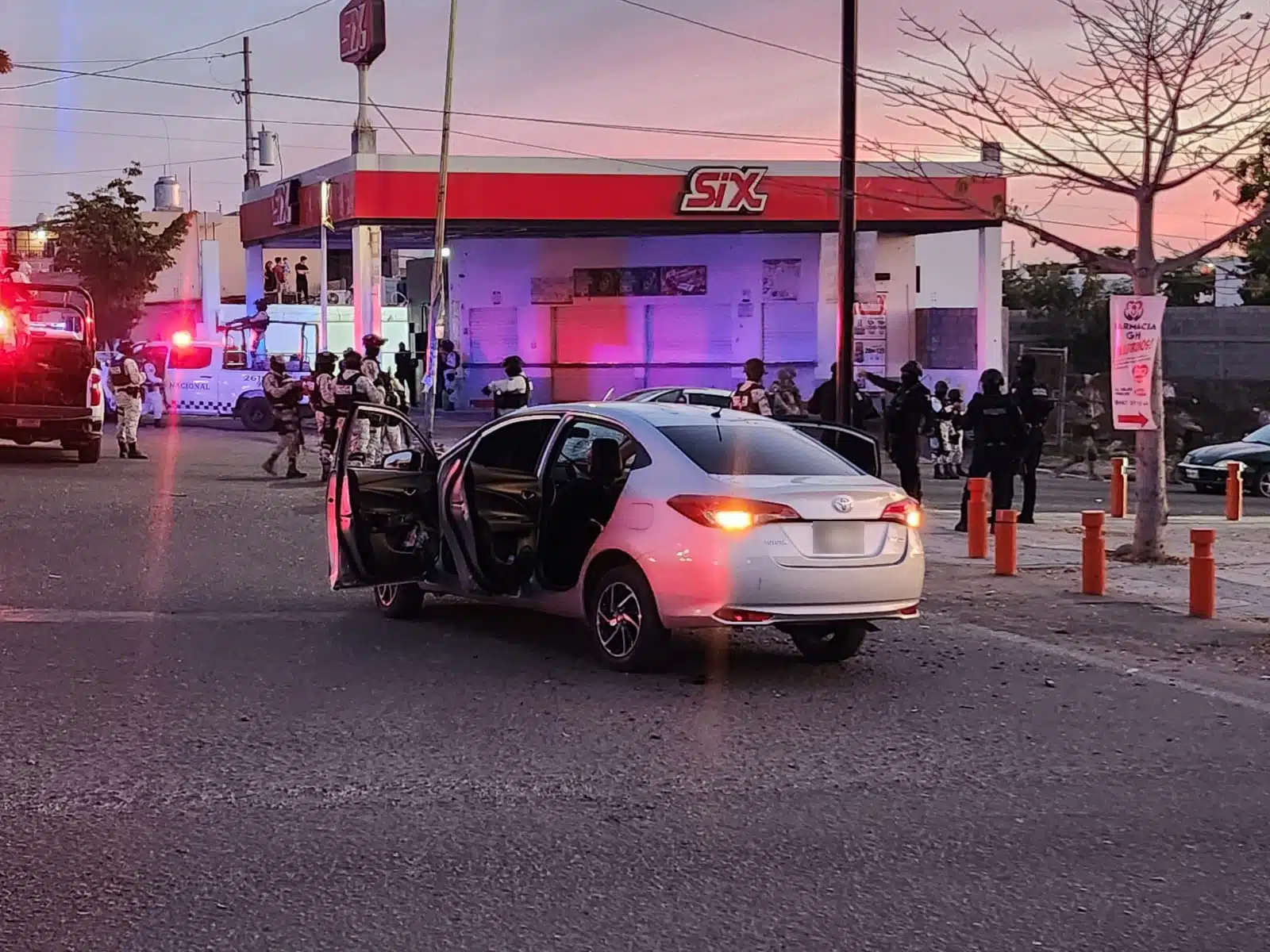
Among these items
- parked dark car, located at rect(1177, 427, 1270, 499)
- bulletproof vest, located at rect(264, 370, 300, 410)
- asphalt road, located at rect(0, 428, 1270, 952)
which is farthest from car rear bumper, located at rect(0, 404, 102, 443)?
parked dark car, located at rect(1177, 427, 1270, 499)

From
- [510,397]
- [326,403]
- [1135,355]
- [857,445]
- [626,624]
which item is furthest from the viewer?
[510,397]

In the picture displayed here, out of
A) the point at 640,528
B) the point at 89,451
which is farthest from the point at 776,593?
the point at 89,451

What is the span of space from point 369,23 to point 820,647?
26570mm

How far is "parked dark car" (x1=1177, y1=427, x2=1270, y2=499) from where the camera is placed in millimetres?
23891

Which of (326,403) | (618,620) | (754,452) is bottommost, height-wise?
(618,620)

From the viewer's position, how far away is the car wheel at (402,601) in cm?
1032

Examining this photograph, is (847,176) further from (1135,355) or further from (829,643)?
(829,643)

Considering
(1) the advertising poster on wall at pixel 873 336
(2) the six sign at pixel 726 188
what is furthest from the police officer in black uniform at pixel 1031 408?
(1) the advertising poster on wall at pixel 873 336

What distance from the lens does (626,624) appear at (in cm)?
858

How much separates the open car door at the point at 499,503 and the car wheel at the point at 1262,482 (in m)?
17.5

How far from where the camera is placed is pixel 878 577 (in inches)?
333

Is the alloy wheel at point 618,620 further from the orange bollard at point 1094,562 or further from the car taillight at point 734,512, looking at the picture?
the orange bollard at point 1094,562

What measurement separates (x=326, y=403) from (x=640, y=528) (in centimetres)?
1122

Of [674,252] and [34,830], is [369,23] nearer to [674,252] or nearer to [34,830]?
[674,252]
